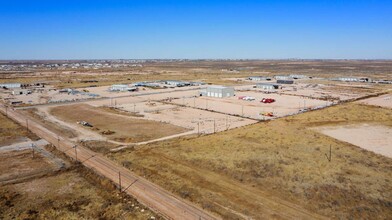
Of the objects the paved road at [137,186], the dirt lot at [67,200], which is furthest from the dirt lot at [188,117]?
the dirt lot at [67,200]

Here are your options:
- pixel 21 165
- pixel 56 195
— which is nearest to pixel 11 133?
pixel 21 165

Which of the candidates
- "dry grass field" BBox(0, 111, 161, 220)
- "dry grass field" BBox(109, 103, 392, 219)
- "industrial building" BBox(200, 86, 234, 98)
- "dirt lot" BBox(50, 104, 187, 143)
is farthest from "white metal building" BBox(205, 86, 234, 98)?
"dry grass field" BBox(0, 111, 161, 220)

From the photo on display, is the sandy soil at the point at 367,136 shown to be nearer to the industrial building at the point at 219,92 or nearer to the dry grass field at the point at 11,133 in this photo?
the industrial building at the point at 219,92

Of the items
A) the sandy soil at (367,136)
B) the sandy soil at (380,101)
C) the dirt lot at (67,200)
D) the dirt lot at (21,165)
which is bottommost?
the dirt lot at (67,200)

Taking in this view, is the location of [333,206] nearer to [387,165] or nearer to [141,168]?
[387,165]

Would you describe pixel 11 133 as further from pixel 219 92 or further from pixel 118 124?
pixel 219 92

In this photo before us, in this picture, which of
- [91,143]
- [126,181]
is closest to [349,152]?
[126,181]
